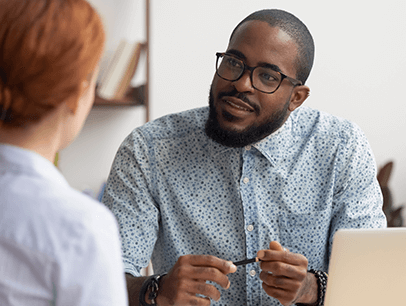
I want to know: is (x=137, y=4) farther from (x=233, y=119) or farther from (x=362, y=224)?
(x=362, y=224)

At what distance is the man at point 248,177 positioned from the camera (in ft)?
4.31

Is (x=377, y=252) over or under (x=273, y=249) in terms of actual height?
over

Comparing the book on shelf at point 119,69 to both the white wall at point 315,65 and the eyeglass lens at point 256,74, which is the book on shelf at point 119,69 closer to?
the white wall at point 315,65

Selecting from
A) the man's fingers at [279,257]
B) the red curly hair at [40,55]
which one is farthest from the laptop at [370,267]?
the red curly hair at [40,55]

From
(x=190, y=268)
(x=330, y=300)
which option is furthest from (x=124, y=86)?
(x=330, y=300)

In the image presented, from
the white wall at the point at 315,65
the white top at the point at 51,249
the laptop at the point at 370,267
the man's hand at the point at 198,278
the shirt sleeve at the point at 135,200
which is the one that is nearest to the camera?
the white top at the point at 51,249

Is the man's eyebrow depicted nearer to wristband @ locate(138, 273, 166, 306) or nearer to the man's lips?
the man's lips

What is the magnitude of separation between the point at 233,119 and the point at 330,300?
59cm

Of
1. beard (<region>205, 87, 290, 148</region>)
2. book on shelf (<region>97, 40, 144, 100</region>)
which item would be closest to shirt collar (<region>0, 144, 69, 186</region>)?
beard (<region>205, 87, 290, 148</region>)

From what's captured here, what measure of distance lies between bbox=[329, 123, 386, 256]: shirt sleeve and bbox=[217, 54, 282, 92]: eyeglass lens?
0.27m

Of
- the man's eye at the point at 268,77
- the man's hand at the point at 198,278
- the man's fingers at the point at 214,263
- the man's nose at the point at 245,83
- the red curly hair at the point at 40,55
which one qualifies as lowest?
the man's hand at the point at 198,278

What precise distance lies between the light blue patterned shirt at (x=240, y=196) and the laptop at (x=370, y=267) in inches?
18.6

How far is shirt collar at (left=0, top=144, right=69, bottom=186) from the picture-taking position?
609 mm

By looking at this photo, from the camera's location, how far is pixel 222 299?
133 cm
